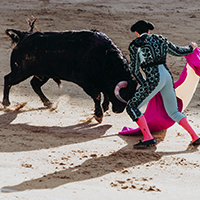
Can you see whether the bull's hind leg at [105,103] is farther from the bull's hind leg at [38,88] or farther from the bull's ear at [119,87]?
the bull's hind leg at [38,88]

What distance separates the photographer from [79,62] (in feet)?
16.9

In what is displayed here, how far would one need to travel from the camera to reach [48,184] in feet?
10.3

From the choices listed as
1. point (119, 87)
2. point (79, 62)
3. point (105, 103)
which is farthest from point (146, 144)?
point (79, 62)

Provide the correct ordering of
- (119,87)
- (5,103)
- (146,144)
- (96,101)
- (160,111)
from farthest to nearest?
(5,103)
(96,101)
(119,87)
(160,111)
(146,144)

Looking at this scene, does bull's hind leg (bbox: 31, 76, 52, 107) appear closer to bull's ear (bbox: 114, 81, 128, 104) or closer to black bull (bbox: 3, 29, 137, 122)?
black bull (bbox: 3, 29, 137, 122)

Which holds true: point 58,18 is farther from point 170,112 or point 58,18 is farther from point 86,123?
point 170,112

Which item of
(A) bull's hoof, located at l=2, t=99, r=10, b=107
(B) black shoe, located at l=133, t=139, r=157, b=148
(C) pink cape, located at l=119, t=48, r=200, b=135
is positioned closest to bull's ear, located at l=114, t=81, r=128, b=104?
(C) pink cape, located at l=119, t=48, r=200, b=135

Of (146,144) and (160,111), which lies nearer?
(146,144)

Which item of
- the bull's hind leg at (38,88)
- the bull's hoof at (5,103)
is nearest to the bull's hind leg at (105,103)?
the bull's hind leg at (38,88)

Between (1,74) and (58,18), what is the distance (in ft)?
12.1

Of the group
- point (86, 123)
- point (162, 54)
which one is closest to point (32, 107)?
point (86, 123)

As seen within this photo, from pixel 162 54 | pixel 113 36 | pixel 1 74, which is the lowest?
pixel 1 74

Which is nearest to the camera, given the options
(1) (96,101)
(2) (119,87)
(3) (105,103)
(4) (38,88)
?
(2) (119,87)

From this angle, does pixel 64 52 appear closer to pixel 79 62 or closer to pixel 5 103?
pixel 79 62
